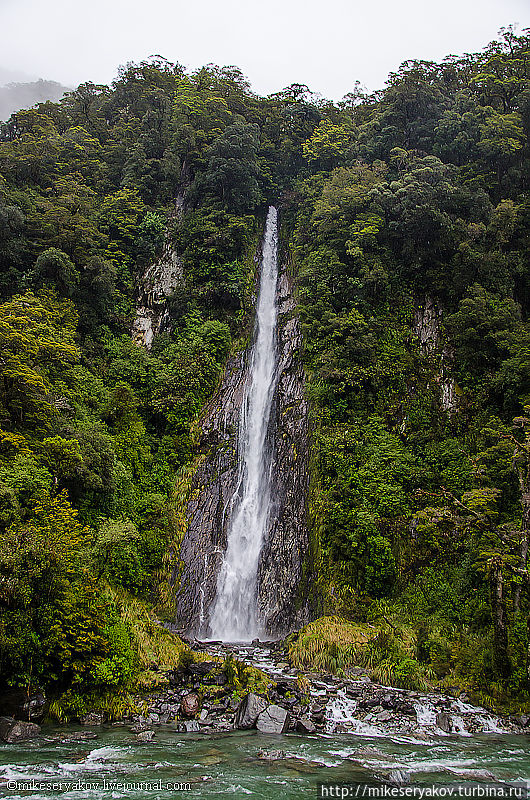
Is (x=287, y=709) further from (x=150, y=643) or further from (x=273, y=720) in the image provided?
(x=150, y=643)

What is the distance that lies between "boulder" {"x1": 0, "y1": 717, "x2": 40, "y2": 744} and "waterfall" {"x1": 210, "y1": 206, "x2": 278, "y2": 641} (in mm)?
7526

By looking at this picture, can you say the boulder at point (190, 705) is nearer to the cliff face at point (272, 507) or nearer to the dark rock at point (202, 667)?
the dark rock at point (202, 667)

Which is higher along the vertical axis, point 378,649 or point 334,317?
point 334,317

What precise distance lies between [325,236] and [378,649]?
15.9m

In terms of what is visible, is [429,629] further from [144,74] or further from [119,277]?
[144,74]

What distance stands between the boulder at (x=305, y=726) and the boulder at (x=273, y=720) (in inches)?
7.7

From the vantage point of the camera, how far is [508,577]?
36.9ft

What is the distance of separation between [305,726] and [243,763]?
2.04m

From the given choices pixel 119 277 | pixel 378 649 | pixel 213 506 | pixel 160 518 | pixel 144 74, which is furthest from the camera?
pixel 144 74

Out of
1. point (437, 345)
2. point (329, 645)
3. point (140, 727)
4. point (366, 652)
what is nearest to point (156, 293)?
point (437, 345)

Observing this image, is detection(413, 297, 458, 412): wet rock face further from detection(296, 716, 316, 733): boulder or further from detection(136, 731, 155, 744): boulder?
detection(136, 731, 155, 744): boulder

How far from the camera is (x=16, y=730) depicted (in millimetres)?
7605

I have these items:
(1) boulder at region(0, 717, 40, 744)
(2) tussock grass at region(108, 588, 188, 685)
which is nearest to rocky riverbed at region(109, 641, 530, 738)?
(2) tussock grass at region(108, 588, 188, 685)

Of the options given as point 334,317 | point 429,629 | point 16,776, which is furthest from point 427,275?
point 16,776
